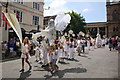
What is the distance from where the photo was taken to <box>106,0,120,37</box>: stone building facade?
51.3 m

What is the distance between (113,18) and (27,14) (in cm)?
4009

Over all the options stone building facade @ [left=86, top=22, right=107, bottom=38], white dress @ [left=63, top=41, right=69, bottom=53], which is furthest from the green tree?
white dress @ [left=63, top=41, right=69, bottom=53]

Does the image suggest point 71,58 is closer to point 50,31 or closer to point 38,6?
point 50,31

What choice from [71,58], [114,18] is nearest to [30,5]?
[71,58]

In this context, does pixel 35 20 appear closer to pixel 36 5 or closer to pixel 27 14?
pixel 27 14

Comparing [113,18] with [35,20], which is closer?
[35,20]

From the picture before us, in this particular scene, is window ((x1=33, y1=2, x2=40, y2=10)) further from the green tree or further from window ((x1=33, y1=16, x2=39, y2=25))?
the green tree

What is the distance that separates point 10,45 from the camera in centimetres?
1176

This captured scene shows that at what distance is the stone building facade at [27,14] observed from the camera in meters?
19.4

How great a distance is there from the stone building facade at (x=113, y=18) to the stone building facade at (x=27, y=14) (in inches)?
1350

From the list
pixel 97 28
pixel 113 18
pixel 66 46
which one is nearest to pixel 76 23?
pixel 113 18

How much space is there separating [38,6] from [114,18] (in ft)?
120

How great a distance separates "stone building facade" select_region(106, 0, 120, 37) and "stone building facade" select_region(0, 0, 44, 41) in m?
34.3

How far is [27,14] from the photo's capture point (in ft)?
78.1
